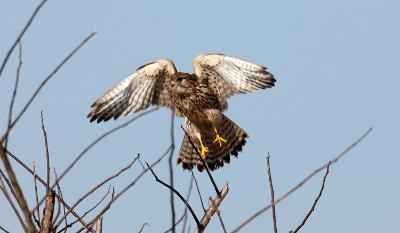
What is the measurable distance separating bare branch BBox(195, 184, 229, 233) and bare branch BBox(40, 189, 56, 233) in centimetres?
63

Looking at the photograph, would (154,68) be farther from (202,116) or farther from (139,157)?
(139,157)

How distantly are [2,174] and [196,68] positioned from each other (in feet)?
17.5

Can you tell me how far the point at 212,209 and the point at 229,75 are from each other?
4824mm

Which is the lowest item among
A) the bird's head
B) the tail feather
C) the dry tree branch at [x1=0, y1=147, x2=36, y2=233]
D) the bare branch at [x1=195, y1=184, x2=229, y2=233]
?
the tail feather

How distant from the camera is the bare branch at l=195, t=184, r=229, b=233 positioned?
3.16 m

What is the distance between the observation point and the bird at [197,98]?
8.10 m

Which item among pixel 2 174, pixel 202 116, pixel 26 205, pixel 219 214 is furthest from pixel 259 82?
pixel 26 205

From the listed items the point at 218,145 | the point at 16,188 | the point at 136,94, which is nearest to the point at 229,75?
the point at 218,145

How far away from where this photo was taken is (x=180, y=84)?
8391 millimetres

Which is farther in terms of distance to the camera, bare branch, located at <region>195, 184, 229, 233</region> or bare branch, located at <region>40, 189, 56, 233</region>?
bare branch, located at <region>195, 184, 229, 233</region>

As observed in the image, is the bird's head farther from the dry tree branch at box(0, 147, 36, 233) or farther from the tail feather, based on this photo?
the dry tree branch at box(0, 147, 36, 233)

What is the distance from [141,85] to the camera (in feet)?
27.6

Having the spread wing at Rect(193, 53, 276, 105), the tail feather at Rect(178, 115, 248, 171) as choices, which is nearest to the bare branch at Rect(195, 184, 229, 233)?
the spread wing at Rect(193, 53, 276, 105)

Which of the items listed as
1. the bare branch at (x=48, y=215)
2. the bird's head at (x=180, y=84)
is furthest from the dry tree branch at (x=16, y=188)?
the bird's head at (x=180, y=84)
